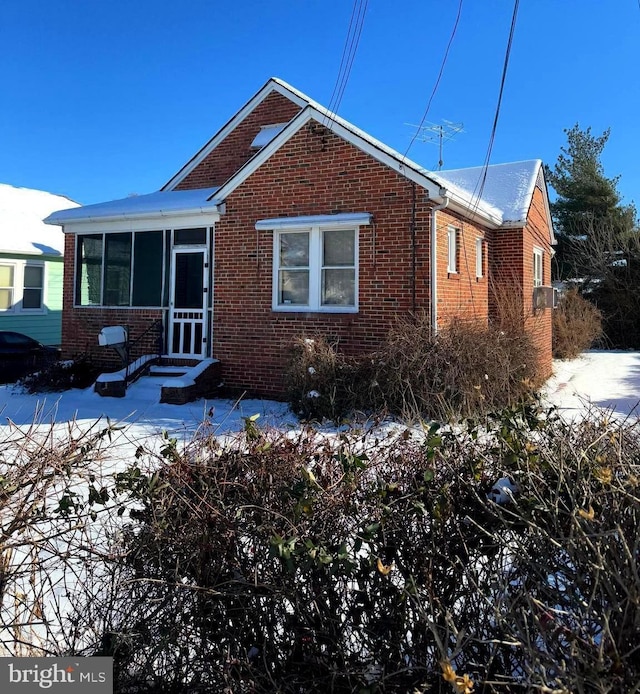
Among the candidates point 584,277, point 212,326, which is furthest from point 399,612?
point 584,277

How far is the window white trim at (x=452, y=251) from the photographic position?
1114 centimetres

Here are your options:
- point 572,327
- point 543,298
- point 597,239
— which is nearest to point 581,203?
point 597,239

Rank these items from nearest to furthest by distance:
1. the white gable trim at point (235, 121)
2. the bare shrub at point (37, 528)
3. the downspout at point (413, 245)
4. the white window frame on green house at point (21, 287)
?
the bare shrub at point (37, 528), the downspout at point (413, 245), the white gable trim at point (235, 121), the white window frame on green house at point (21, 287)

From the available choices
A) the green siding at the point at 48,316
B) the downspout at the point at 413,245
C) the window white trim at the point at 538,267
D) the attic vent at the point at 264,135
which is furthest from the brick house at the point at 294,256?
the green siding at the point at 48,316

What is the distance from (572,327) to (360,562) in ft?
65.9

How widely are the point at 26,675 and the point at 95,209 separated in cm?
1314

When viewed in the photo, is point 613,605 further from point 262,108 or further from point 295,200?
point 262,108

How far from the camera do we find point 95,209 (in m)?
13.9

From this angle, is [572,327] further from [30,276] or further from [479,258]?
[30,276]

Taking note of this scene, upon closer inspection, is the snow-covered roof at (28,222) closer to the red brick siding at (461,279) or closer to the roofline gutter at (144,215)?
the roofline gutter at (144,215)

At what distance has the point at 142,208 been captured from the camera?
13.0m

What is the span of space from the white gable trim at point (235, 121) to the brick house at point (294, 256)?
2.62 meters

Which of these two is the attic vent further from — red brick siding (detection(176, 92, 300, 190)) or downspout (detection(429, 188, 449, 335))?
downspout (detection(429, 188, 449, 335))

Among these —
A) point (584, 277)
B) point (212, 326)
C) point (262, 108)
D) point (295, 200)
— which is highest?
point (262, 108)
